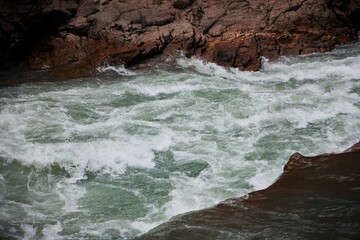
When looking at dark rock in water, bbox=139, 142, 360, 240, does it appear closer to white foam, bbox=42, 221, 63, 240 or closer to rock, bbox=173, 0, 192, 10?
white foam, bbox=42, 221, 63, 240

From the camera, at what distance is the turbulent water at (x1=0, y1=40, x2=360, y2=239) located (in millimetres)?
5215

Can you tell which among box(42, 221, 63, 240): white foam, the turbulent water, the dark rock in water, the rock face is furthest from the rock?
box(42, 221, 63, 240): white foam

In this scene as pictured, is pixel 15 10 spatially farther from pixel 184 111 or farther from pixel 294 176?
pixel 294 176

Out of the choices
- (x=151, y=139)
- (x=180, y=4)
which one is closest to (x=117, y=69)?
(x=180, y=4)

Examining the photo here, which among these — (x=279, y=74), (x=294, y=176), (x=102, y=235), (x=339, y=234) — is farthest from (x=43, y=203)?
(x=279, y=74)

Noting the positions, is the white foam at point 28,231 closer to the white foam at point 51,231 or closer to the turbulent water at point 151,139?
the turbulent water at point 151,139

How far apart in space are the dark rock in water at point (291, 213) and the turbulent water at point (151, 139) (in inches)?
21.7

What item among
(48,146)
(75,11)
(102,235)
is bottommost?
(102,235)

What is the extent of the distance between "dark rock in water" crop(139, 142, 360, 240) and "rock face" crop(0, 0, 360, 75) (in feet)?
20.1

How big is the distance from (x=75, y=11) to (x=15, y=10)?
1.66 metres

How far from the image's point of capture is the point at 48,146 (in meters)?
6.59

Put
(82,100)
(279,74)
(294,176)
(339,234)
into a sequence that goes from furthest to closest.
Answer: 1. (279,74)
2. (82,100)
3. (294,176)
4. (339,234)

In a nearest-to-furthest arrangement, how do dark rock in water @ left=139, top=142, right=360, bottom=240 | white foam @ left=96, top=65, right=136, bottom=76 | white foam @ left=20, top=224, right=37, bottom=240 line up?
dark rock in water @ left=139, top=142, right=360, bottom=240, white foam @ left=20, top=224, right=37, bottom=240, white foam @ left=96, top=65, right=136, bottom=76

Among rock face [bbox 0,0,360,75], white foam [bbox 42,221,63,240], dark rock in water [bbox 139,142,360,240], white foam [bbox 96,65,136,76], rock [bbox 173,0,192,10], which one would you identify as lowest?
white foam [bbox 42,221,63,240]
